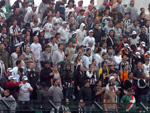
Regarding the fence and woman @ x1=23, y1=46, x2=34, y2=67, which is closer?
the fence

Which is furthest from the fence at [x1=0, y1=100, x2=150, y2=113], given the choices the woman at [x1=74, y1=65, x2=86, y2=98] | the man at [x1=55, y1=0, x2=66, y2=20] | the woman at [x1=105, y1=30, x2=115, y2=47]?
the man at [x1=55, y1=0, x2=66, y2=20]

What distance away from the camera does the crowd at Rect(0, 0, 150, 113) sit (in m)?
19.0

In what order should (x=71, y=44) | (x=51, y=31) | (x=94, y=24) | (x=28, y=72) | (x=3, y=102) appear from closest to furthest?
(x=3, y=102) < (x=28, y=72) < (x=71, y=44) < (x=51, y=31) < (x=94, y=24)

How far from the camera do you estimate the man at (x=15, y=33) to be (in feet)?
74.2

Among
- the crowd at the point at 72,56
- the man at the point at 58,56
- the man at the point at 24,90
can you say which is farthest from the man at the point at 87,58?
the man at the point at 24,90

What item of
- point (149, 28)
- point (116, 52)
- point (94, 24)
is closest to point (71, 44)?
point (116, 52)

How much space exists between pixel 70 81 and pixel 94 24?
577 cm

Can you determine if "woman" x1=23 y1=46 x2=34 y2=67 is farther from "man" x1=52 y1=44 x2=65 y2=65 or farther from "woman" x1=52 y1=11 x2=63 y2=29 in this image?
"woman" x1=52 y1=11 x2=63 y2=29

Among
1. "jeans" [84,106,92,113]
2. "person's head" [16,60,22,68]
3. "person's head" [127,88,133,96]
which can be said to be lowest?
"jeans" [84,106,92,113]

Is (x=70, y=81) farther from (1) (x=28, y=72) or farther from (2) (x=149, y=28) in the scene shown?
(2) (x=149, y=28)

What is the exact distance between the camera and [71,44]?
71.7ft

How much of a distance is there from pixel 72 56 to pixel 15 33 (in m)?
2.81

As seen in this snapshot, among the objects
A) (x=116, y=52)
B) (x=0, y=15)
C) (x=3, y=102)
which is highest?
(x=0, y=15)

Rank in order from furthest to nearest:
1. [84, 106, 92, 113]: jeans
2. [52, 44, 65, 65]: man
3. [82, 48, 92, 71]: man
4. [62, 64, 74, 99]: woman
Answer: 1. [82, 48, 92, 71]: man
2. [52, 44, 65, 65]: man
3. [62, 64, 74, 99]: woman
4. [84, 106, 92, 113]: jeans
